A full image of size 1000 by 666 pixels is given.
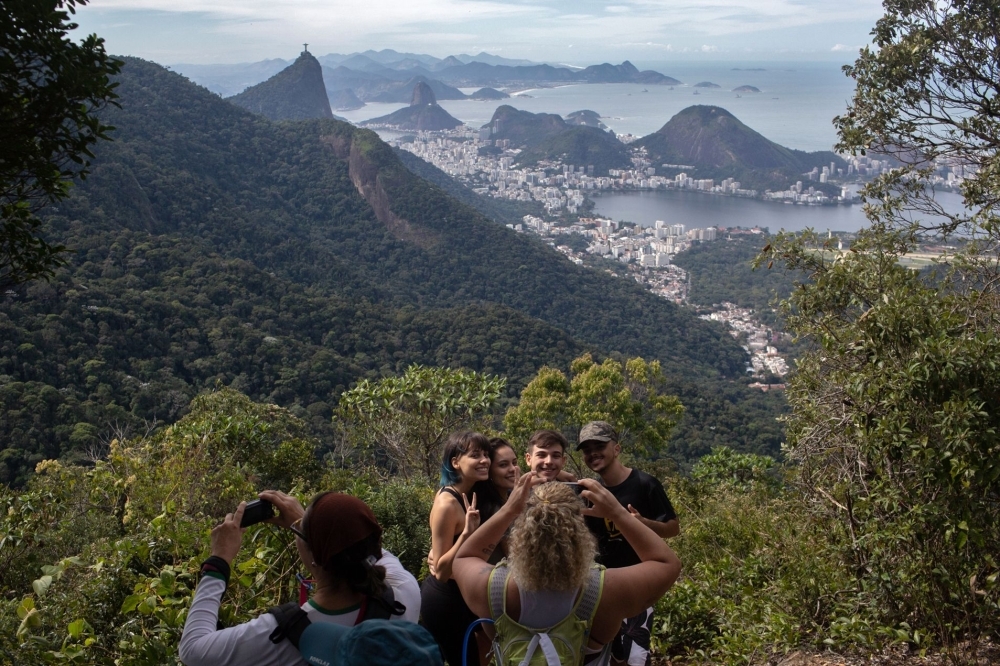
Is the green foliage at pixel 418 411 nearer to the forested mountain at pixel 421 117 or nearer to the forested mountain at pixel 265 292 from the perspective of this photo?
the forested mountain at pixel 265 292

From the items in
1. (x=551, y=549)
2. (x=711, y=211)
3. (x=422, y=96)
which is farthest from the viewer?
(x=422, y=96)

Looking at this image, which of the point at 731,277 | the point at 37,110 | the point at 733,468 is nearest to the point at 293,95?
the point at 731,277

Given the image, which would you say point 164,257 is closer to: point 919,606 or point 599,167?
point 919,606

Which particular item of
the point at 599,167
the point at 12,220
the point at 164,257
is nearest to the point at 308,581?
the point at 12,220

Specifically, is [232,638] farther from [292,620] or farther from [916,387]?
[916,387]

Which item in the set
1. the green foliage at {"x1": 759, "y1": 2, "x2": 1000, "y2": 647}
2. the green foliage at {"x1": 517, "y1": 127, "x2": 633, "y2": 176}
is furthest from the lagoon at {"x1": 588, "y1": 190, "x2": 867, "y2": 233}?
the green foliage at {"x1": 759, "y1": 2, "x2": 1000, "y2": 647}

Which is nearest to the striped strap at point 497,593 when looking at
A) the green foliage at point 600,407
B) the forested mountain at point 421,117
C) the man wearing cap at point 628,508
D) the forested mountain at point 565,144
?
the man wearing cap at point 628,508
